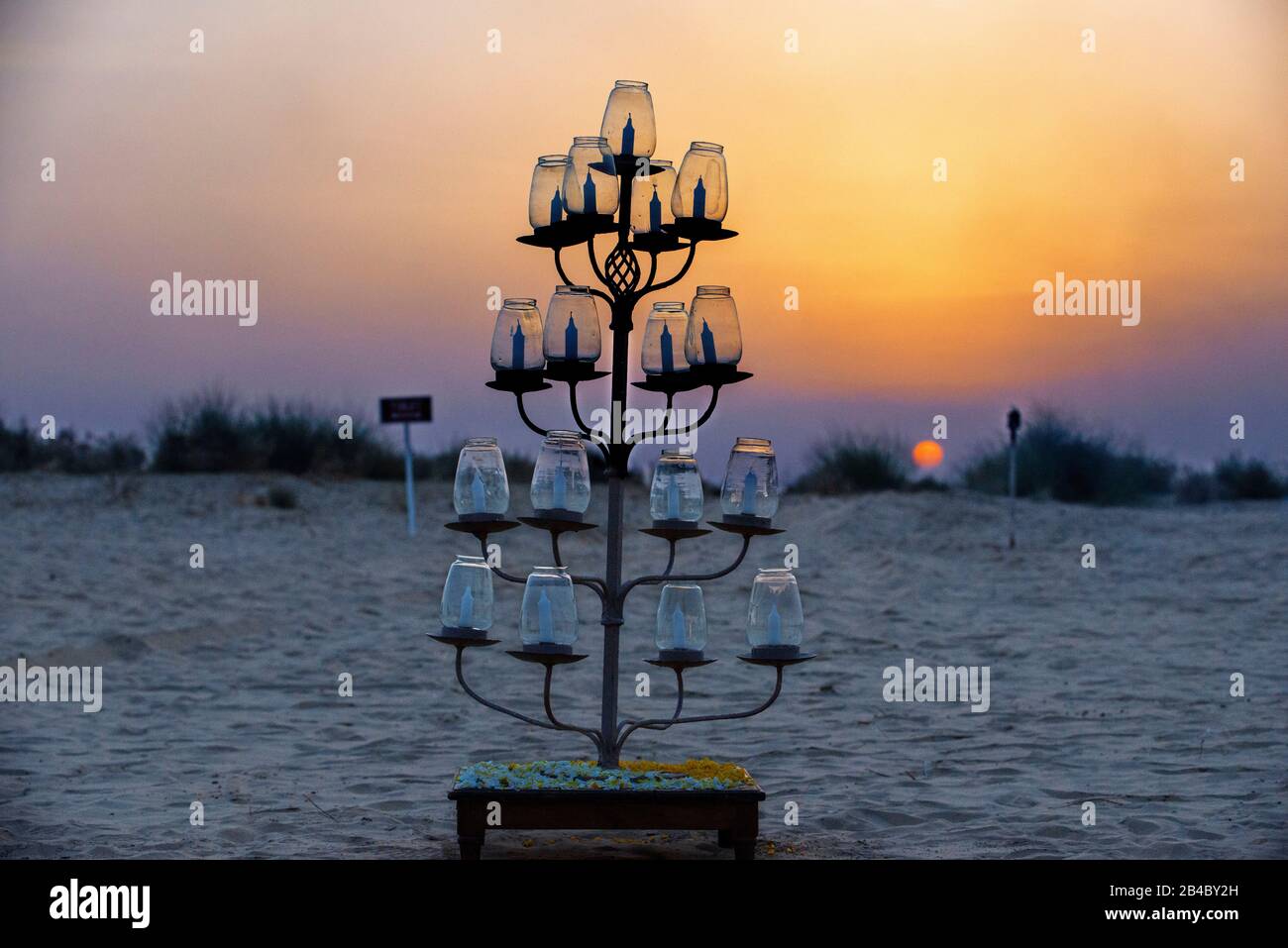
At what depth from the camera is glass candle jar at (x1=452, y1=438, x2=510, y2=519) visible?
4797mm

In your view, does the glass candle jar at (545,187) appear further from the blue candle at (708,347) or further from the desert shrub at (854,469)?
the desert shrub at (854,469)

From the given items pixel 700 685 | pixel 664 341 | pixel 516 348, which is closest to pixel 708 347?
pixel 664 341

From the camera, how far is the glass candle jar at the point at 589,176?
4.74m

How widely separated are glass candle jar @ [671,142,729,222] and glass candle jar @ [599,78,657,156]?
0.57ft

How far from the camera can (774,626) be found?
16.1 ft

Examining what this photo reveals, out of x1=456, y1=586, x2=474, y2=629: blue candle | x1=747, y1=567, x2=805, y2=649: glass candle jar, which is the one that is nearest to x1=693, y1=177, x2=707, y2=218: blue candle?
x1=747, y1=567, x2=805, y2=649: glass candle jar

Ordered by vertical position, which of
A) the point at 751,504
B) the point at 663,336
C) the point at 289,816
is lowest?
the point at 289,816

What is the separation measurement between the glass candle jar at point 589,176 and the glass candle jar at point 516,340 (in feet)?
1.34

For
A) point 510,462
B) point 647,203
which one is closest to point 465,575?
point 647,203

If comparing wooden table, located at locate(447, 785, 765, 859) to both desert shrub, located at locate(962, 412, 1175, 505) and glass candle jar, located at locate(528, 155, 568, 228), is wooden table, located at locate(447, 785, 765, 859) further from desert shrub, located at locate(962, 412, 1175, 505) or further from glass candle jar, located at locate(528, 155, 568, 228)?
desert shrub, located at locate(962, 412, 1175, 505)

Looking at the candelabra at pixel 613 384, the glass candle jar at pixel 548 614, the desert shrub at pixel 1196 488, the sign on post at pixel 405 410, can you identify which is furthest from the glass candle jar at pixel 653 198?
the desert shrub at pixel 1196 488

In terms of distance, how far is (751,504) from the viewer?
4832 mm
